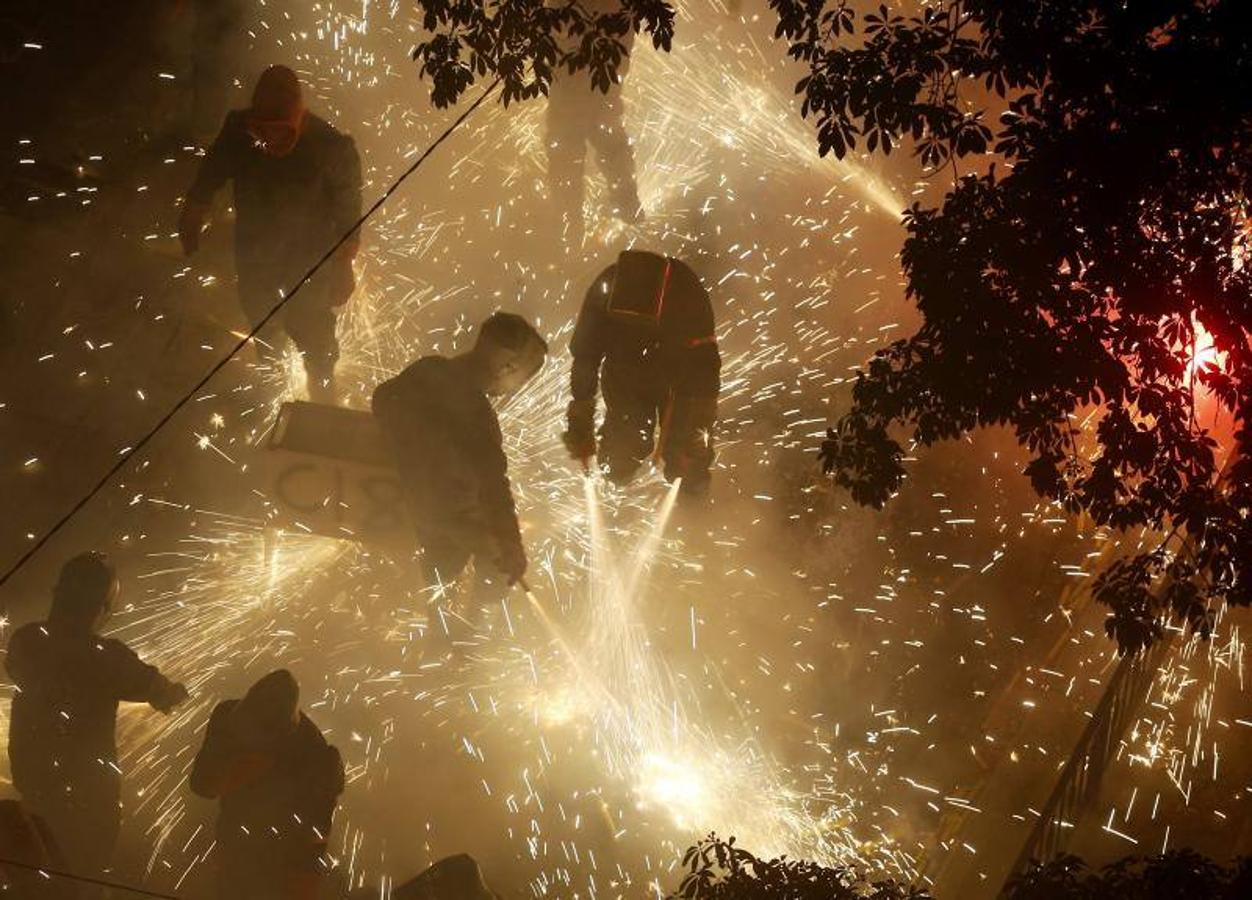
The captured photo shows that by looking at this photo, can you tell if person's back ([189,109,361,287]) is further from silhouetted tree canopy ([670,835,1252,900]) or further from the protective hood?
silhouetted tree canopy ([670,835,1252,900])

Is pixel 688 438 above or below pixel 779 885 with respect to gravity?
above

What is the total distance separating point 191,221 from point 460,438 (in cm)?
280

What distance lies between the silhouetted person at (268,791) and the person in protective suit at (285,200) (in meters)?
3.33

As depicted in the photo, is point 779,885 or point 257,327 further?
point 257,327

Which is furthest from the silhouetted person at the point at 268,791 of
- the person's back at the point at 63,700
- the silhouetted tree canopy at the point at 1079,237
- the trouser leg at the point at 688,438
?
the silhouetted tree canopy at the point at 1079,237

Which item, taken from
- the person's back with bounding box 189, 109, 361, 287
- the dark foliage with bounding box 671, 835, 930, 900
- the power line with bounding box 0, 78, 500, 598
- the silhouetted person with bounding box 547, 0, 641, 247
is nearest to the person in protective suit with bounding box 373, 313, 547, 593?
the power line with bounding box 0, 78, 500, 598

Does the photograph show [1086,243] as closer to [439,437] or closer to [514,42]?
[514,42]

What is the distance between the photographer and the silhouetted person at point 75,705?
18.9 ft

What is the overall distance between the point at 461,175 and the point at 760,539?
5152 millimetres

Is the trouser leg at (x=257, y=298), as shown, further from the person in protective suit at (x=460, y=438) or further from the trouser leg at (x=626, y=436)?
the trouser leg at (x=626, y=436)

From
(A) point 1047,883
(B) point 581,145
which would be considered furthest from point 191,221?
(A) point 1047,883

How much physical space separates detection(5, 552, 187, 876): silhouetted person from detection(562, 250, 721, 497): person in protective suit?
10.4 ft

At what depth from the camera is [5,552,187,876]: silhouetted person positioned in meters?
5.76

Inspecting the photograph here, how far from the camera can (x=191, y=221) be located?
706 centimetres
